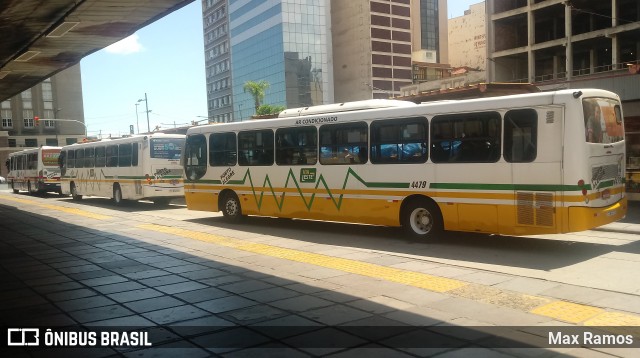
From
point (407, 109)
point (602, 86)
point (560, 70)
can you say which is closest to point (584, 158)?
point (407, 109)

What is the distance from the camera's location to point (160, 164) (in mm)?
21062

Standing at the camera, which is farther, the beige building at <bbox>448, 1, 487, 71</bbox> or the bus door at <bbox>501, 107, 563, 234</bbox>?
the beige building at <bbox>448, 1, 487, 71</bbox>

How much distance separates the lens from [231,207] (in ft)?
→ 51.1

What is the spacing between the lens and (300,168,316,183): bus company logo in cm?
1302

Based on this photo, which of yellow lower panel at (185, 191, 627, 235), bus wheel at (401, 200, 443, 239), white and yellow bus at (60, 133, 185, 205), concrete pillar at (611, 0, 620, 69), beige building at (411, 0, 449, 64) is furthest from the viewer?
beige building at (411, 0, 449, 64)

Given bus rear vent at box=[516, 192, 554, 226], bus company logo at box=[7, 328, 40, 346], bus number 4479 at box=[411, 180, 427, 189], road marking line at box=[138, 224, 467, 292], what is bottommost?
road marking line at box=[138, 224, 467, 292]

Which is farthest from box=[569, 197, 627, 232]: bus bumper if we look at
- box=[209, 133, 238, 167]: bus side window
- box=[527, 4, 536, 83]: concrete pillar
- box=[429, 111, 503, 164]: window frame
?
box=[527, 4, 536, 83]: concrete pillar

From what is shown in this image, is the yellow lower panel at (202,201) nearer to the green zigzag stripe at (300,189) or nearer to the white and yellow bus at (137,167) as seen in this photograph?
the green zigzag stripe at (300,189)

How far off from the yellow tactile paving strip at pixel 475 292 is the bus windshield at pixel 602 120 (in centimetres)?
377

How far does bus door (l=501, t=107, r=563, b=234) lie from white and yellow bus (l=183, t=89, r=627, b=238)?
0.02 metres

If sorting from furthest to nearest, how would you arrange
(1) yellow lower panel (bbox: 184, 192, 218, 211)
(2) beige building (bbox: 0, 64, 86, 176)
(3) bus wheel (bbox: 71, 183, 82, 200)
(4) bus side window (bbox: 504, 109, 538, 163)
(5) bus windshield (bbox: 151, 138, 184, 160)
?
(2) beige building (bbox: 0, 64, 86, 176) → (3) bus wheel (bbox: 71, 183, 82, 200) → (5) bus windshield (bbox: 151, 138, 184, 160) → (1) yellow lower panel (bbox: 184, 192, 218, 211) → (4) bus side window (bbox: 504, 109, 538, 163)

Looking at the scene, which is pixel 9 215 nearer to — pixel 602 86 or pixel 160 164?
pixel 160 164

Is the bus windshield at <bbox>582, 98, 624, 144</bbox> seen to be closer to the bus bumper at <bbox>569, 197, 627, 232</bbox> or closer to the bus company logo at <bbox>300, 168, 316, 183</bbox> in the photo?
the bus bumper at <bbox>569, 197, 627, 232</bbox>

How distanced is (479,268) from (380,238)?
3.63m
